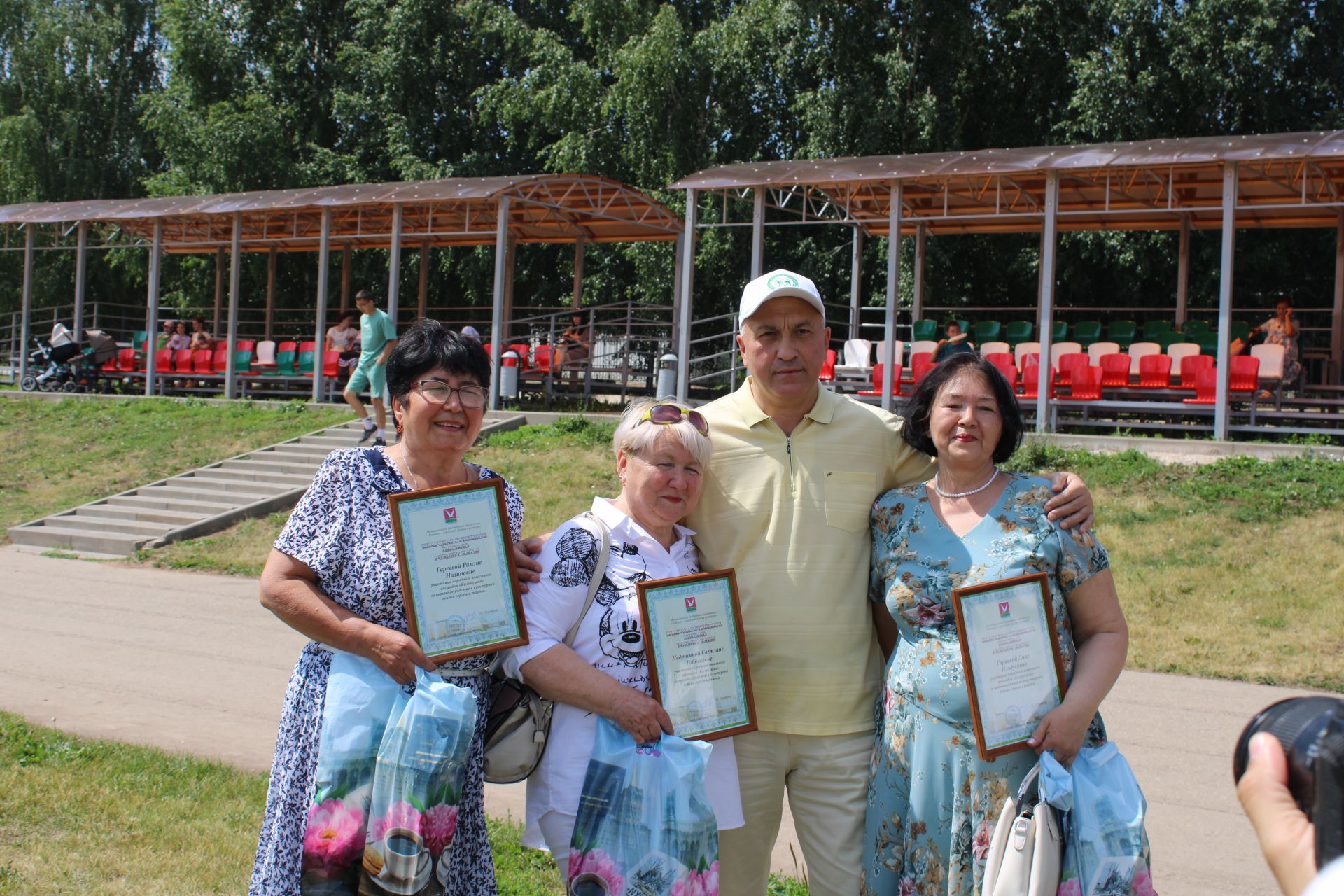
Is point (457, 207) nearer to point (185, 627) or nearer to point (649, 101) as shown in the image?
point (649, 101)

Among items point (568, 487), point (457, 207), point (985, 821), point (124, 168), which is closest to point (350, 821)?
point (985, 821)

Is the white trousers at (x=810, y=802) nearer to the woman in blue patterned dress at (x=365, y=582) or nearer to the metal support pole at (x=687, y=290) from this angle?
Answer: the woman in blue patterned dress at (x=365, y=582)

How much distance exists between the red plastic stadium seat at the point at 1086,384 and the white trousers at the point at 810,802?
1211cm

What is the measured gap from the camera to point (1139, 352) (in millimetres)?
15148

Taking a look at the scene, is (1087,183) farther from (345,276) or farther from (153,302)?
(345,276)

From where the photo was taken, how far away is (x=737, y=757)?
10.5 ft

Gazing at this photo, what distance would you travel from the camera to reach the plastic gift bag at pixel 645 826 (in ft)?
9.09

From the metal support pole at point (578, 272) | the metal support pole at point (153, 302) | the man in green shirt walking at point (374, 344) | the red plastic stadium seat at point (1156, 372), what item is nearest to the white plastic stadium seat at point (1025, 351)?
the red plastic stadium seat at point (1156, 372)

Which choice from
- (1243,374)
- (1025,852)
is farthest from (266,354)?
(1025,852)

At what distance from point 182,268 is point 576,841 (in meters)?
34.0

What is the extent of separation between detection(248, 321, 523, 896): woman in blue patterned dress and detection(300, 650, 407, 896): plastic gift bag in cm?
9

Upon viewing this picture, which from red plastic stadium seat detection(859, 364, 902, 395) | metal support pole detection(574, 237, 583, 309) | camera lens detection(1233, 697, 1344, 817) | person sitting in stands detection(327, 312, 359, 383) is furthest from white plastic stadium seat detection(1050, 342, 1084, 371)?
camera lens detection(1233, 697, 1344, 817)

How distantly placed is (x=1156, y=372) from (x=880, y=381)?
3544 millimetres

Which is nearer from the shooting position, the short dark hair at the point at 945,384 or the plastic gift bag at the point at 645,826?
the plastic gift bag at the point at 645,826
